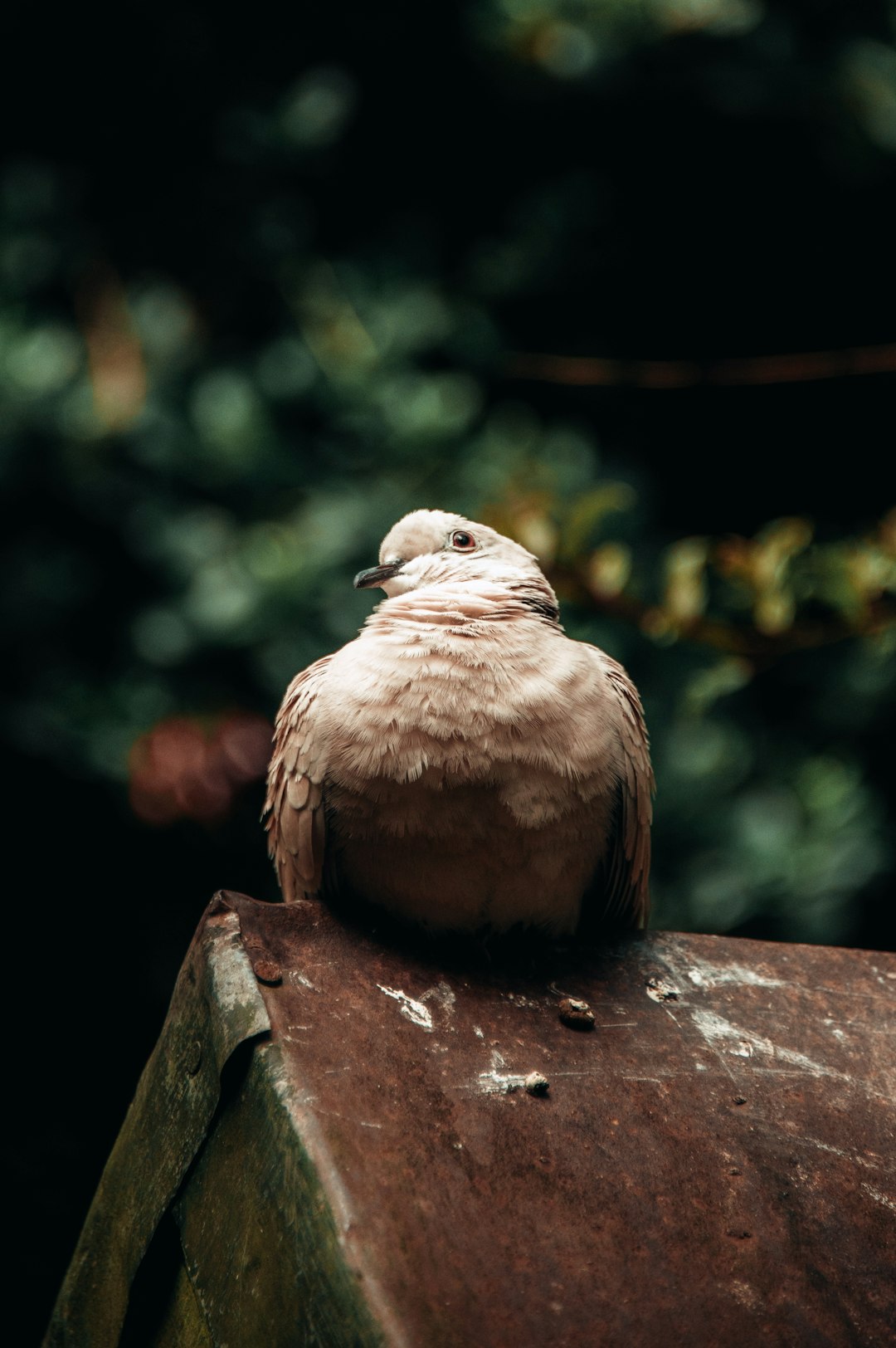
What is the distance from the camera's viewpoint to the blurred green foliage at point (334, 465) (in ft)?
9.70

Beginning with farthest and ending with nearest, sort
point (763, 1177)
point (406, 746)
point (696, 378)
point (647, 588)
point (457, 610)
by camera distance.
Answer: point (647, 588), point (696, 378), point (457, 610), point (406, 746), point (763, 1177)

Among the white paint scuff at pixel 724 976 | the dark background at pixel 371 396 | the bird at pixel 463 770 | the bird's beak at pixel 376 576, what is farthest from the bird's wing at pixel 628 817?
the dark background at pixel 371 396

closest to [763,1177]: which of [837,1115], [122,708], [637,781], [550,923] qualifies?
[837,1115]

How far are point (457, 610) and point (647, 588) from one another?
65.0 inches

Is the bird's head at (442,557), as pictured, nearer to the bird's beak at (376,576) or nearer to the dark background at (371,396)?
the bird's beak at (376,576)

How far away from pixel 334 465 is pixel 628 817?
1.80 m

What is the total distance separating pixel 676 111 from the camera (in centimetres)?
330

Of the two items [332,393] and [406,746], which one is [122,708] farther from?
[406,746]

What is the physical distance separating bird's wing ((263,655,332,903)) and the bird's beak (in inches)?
6.2

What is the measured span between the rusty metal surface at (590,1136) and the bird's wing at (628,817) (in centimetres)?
7

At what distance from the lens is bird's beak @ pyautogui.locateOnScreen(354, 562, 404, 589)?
179 centimetres

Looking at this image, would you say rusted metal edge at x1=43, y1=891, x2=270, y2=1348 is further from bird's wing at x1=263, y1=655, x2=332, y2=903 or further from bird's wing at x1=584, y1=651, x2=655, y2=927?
bird's wing at x1=584, y1=651, x2=655, y2=927

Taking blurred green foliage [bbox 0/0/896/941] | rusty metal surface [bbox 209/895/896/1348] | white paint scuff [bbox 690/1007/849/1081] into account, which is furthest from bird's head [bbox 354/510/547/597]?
blurred green foliage [bbox 0/0/896/941]

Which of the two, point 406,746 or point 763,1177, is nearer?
point 763,1177
